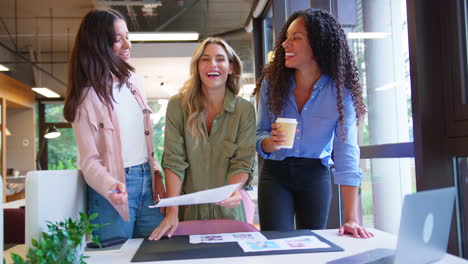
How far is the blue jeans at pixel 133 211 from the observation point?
5.70 feet

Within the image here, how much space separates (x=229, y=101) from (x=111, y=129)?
61cm

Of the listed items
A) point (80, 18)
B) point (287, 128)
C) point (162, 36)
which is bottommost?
point (287, 128)

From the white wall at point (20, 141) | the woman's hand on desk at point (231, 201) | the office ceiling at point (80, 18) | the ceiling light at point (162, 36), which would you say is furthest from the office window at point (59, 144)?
the woman's hand on desk at point (231, 201)

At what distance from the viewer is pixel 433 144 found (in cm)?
176

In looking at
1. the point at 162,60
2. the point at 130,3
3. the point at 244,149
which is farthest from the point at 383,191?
the point at 162,60

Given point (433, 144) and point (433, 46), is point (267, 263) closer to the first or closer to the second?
point (433, 144)

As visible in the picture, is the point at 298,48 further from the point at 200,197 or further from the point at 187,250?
the point at 187,250

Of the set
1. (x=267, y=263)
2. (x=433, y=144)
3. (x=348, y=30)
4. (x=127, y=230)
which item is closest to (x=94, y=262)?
(x=127, y=230)

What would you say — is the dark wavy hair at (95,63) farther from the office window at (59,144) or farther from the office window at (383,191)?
the office window at (59,144)

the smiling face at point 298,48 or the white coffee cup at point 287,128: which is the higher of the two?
the smiling face at point 298,48

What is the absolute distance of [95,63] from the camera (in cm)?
184

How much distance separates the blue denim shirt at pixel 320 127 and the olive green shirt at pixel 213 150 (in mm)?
101

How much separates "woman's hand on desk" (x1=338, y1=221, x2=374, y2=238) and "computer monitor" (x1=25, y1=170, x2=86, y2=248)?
1.03 metres

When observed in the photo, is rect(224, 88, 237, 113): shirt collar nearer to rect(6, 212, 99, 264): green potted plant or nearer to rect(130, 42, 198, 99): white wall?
rect(6, 212, 99, 264): green potted plant
